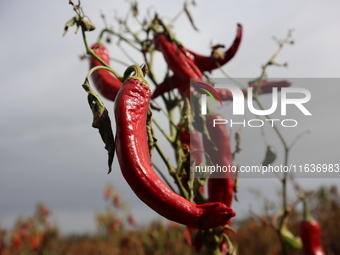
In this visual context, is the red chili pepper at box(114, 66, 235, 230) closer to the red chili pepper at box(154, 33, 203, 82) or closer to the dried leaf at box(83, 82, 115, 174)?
the dried leaf at box(83, 82, 115, 174)

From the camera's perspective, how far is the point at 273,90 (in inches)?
66.5

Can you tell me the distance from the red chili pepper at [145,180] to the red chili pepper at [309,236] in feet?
4.58

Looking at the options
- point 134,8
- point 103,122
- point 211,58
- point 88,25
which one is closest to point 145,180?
point 103,122

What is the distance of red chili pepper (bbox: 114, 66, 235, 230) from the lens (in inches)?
33.6

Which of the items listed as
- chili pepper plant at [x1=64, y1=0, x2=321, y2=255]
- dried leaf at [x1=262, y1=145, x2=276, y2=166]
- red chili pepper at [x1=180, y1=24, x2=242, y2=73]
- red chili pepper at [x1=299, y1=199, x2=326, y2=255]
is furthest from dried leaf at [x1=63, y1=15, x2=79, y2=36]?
red chili pepper at [x1=299, y1=199, x2=326, y2=255]

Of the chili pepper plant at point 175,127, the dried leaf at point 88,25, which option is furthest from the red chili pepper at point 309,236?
the dried leaf at point 88,25

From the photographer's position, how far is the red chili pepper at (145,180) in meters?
0.85

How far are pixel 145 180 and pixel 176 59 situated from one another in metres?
0.72

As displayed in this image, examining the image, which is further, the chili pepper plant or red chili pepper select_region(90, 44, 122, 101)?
red chili pepper select_region(90, 44, 122, 101)

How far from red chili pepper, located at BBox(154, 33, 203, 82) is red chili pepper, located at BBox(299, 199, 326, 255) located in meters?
1.10

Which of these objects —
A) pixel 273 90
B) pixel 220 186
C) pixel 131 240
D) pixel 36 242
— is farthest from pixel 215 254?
pixel 36 242

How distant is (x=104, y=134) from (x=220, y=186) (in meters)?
0.64

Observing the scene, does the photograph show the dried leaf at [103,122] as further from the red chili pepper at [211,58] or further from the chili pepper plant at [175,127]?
the red chili pepper at [211,58]

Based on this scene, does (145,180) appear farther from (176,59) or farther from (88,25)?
(176,59)
